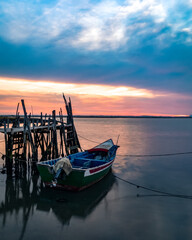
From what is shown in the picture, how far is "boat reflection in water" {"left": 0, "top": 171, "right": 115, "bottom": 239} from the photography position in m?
9.27

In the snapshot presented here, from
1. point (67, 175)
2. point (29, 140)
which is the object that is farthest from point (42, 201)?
point (29, 140)

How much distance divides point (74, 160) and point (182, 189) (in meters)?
8.15

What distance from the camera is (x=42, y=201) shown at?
10797 mm

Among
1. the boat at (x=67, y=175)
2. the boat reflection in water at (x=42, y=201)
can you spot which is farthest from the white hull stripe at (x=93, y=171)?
the boat reflection in water at (x=42, y=201)

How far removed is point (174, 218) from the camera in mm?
9320

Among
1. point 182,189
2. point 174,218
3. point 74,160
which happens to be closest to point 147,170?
point 182,189

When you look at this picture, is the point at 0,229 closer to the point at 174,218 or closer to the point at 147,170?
the point at 174,218

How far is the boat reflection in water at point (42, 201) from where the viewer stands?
927cm

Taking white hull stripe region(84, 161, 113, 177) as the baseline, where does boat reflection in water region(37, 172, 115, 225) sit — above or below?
below

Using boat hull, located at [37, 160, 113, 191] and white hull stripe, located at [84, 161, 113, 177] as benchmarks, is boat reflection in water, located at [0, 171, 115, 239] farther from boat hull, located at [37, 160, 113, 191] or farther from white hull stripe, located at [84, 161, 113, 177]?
white hull stripe, located at [84, 161, 113, 177]

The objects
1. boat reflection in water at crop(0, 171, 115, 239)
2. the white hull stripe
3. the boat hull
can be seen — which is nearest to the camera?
boat reflection in water at crop(0, 171, 115, 239)

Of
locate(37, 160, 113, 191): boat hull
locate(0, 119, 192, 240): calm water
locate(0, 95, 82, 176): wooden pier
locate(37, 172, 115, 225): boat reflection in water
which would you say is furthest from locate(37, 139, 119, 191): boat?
locate(0, 95, 82, 176): wooden pier

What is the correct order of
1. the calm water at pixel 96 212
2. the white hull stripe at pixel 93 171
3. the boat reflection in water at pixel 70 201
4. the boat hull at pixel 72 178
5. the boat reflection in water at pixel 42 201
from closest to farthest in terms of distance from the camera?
1. the calm water at pixel 96 212
2. the boat reflection in water at pixel 42 201
3. the boat reflection in water at pixel 70 201
4. the boat hull at pixel 72 178
5. the white hull stripe at pixel 93 171

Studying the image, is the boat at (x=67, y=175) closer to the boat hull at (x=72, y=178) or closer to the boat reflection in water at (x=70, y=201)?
the boat hull at (x=72, y=178)
